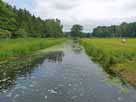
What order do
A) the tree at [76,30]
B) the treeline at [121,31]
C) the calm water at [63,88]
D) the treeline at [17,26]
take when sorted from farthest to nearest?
the tree at [76,30] < the treeline at [121,31] < the treeline at [17,26] < the calm water at [63,88]

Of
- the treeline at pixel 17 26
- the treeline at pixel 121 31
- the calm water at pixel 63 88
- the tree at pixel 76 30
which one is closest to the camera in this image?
the calm water at pixel 63 88

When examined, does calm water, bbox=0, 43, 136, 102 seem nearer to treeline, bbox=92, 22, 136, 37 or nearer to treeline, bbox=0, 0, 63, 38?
treeline, bbox=0, 0, 63, 38

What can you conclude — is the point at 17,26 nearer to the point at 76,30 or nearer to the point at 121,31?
the point at 121,31

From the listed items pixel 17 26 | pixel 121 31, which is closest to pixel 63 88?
pixel 17 26

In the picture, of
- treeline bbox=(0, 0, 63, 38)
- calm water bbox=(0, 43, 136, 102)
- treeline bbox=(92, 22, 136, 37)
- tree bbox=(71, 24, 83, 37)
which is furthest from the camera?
tree bbox=(71, 24, 83, 37)

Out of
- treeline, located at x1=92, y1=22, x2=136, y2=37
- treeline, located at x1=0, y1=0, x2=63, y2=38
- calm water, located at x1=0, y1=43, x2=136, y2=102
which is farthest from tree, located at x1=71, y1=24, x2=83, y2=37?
calm water, located at x1=0, y1=43, x2=136, y2=102

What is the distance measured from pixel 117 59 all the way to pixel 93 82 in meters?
7.24

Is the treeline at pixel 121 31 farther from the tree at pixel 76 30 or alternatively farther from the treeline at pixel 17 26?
the treeline at pixel 17 26

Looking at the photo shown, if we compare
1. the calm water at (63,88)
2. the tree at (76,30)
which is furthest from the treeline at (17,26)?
the tree at (76,30)

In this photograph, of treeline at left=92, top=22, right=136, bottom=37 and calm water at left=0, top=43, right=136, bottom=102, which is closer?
calm water at left=0, top=43, right=136, bottom=102

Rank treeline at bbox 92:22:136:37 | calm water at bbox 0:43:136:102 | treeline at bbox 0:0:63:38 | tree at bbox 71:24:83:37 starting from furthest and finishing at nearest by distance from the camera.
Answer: tree at bbox 71:24:83:37 < treeline at bbox 92:22:136:37 < treeline at bbox 0:0:63:38 < calm water at bbox 0:43:136:102

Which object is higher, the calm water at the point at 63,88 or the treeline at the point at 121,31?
the treeline at the point at 121,31

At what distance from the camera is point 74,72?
22719mm

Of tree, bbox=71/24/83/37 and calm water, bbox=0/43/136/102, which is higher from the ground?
tree, bbox=71/24/83/37
